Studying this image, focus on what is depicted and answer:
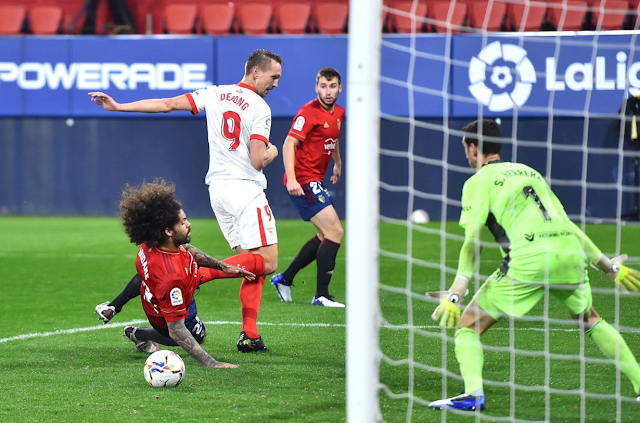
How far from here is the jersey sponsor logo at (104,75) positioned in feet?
50.2

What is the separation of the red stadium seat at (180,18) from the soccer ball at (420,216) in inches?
267

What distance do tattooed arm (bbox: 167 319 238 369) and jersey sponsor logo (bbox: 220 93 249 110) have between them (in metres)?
1.47

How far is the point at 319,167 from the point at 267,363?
2605 millimetres

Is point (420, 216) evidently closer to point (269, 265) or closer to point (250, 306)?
point (269, 265)

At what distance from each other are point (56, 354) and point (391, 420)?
240 centimetres

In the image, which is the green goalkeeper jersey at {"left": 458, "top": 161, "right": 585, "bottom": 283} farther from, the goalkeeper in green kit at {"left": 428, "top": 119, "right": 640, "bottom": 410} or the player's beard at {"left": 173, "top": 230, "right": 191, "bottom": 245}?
the player's beard at {"left": 173, "top": 230, "right": 191, "bottom": 245}

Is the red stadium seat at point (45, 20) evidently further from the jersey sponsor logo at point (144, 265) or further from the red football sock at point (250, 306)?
the jersey sponsor logo at point (144, 265)

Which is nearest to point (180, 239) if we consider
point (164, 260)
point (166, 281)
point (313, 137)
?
point (164, 260)

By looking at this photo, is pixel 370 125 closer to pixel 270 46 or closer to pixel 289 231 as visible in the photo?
pixel 289 231

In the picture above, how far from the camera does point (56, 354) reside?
15.1 ft

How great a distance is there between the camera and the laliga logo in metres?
13.4

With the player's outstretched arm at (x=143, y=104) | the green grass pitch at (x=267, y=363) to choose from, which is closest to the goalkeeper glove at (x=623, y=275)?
the green grass pitch at (x=267, y=363)

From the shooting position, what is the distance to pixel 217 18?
17.0 metres

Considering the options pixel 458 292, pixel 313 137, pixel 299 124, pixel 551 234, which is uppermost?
pixel 299 124
